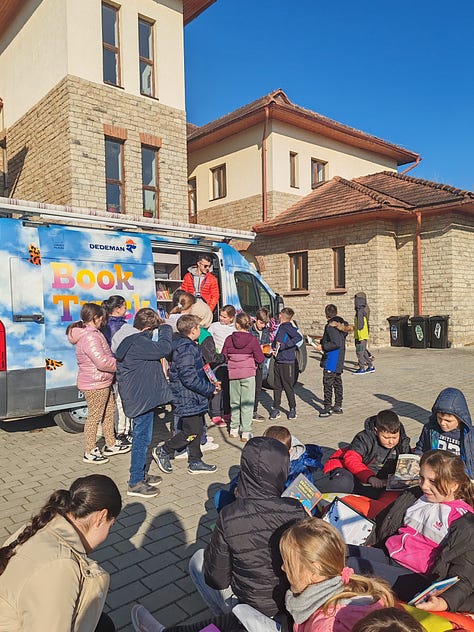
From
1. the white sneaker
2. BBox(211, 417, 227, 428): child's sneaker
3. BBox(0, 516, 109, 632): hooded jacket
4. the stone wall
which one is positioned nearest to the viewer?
BBox(0, 516, 109, 632): hooded jacket

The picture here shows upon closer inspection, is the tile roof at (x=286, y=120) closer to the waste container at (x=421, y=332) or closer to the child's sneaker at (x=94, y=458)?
the waste container at (x=421, y=332)

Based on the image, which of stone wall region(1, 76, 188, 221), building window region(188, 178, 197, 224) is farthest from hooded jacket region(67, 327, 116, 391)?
building window region(188, 178, 197, 224)

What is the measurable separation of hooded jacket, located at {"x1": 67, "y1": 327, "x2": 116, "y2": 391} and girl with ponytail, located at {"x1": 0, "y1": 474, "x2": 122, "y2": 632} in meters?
3.48

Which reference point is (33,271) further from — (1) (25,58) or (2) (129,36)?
(1) (25,58)

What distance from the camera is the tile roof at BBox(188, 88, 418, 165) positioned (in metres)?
19.0

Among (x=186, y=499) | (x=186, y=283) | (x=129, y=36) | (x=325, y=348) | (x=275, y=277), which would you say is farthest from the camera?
(x=275, y=277)

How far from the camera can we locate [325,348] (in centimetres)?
779

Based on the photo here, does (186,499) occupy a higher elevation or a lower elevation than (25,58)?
lower

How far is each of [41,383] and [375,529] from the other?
446cm

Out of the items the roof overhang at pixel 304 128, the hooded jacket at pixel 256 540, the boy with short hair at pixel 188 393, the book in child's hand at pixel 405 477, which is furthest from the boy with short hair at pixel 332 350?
the roof overhang at pixel 304 128

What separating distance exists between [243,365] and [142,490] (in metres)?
2.32

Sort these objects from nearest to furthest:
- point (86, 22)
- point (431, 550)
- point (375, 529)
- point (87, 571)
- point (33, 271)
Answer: point (87, 571) → point (431, 550) → point (375, 529) → point (33, 271) → point (86, 22)

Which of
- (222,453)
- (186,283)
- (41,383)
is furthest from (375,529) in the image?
(186,283)

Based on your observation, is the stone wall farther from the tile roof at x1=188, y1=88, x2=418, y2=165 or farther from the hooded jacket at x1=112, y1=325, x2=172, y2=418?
the hooded jacket at x1=112, y1=325, x2=172, y2=418
